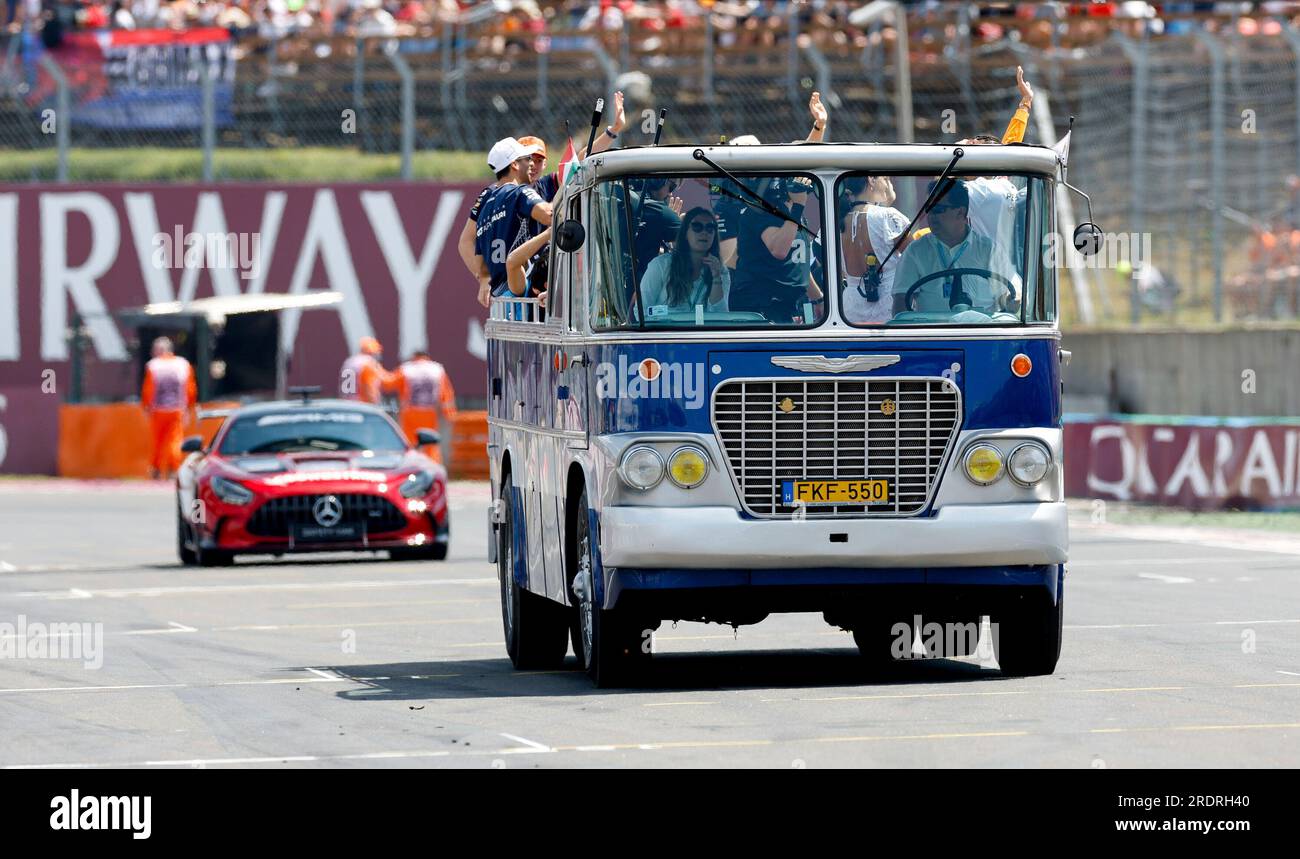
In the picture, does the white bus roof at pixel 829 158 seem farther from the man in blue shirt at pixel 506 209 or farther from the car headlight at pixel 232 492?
the car headlight at pixel 232 492

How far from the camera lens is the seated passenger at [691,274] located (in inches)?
463

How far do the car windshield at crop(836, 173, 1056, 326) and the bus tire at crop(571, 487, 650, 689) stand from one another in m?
1.60

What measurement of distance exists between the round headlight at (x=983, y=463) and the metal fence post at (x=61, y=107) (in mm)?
25854

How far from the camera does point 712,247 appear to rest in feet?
38.7

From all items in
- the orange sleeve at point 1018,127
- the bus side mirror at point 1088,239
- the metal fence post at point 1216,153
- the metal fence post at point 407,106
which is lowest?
the bus side mirror at point 1088,239

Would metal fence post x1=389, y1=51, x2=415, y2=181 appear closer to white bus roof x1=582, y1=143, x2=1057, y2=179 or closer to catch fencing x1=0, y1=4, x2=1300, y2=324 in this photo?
catch fencing x1=0, y1=4, x2=1300, y2=324

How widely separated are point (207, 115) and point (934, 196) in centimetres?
2512

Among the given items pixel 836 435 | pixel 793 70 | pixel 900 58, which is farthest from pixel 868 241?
pixel 793 70

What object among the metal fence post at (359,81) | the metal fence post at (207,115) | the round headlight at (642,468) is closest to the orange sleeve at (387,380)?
the metal fence post at (359,81)

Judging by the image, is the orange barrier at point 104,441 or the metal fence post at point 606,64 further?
the orange barrier at point 104,441
